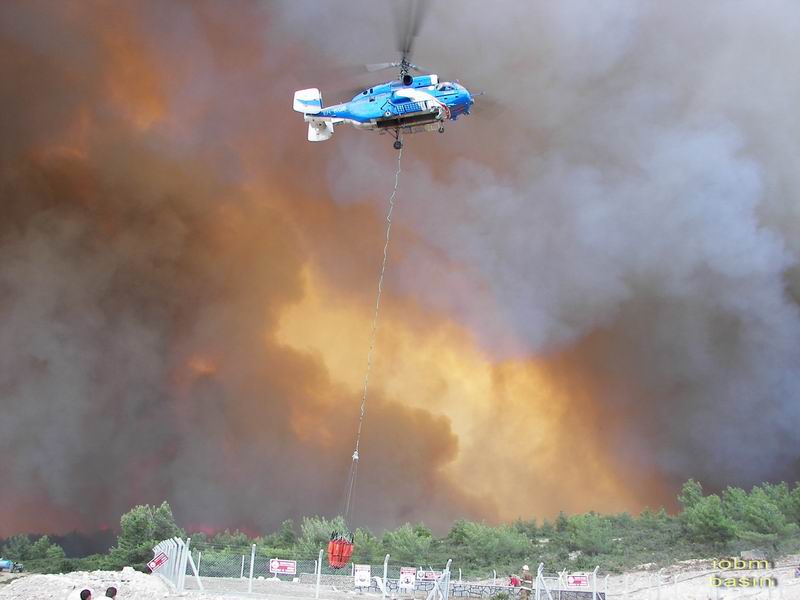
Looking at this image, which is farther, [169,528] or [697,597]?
[169,528]

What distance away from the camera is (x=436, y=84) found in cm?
2444

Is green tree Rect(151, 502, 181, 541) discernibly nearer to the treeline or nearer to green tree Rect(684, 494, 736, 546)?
the treeline

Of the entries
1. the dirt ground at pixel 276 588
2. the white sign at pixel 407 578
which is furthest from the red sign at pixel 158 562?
the white sign at pixel 407 578

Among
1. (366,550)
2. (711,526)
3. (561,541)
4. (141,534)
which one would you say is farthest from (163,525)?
(711,526)

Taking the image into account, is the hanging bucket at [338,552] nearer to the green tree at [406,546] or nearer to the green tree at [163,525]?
the green tree at [406,546]

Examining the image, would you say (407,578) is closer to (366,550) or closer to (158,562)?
(158,562)

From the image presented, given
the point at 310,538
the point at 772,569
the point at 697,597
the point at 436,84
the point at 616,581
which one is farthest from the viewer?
the point at 310,538

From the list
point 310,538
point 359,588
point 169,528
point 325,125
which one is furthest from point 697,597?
point 169,528

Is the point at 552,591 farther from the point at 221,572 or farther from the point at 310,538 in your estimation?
the point at 310,538

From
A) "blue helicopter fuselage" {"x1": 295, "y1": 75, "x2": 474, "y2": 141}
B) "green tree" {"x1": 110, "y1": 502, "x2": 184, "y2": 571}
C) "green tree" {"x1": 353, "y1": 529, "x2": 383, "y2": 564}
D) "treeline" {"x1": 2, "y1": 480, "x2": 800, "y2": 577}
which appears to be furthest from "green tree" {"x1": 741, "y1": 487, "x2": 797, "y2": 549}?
"green tree" {"x1": 110, "y1": 502, "x2": 184, "y2": 571}

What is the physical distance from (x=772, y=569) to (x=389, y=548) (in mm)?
18255

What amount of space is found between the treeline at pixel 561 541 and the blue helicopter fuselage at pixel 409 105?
54.6 feet

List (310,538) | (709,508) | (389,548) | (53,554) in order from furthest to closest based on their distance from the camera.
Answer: (53,554), (310,538), (389,548), (709,508)

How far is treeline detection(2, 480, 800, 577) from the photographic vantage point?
3269 cm
